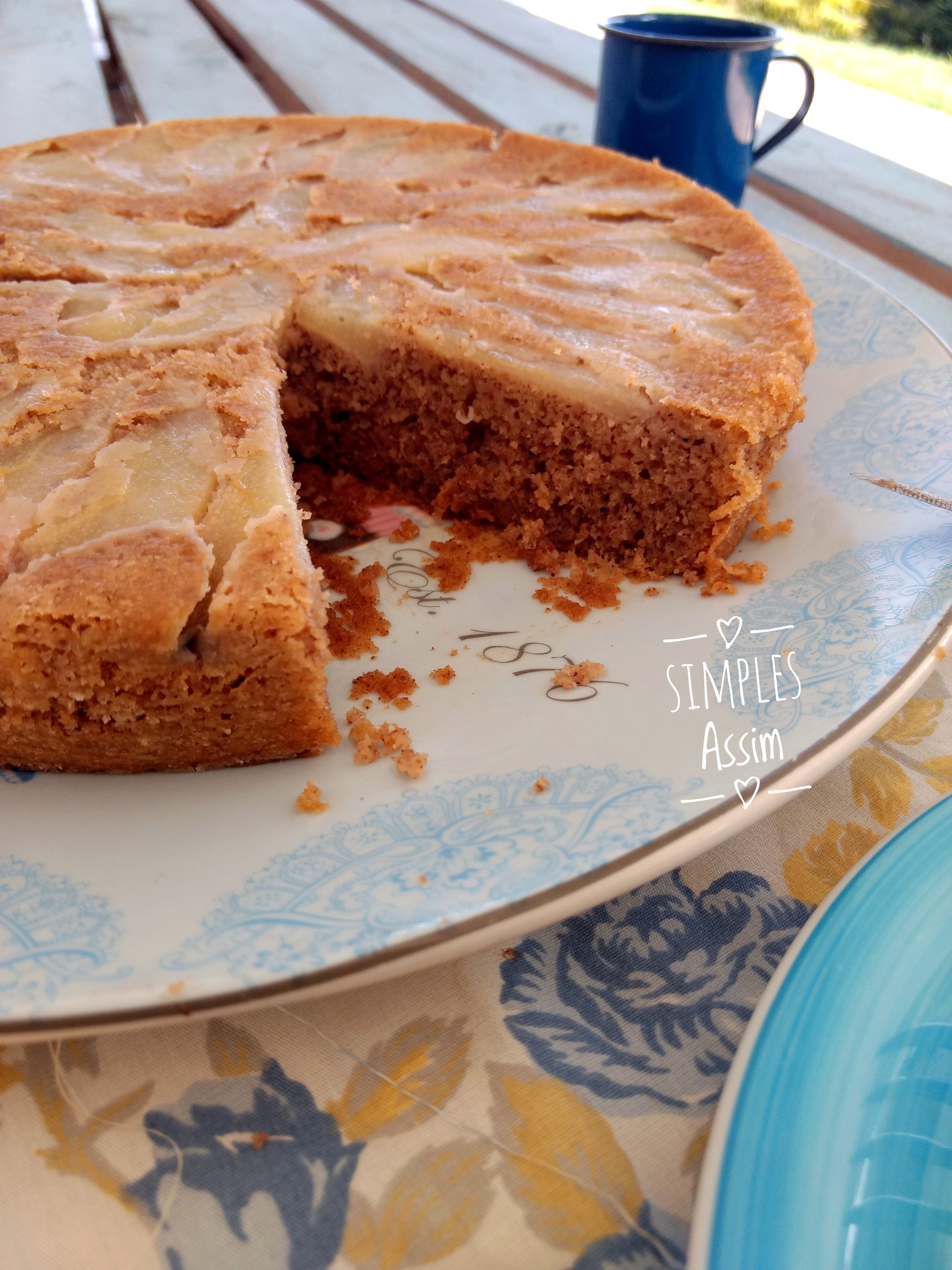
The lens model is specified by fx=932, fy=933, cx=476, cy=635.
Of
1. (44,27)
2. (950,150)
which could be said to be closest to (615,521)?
(950,150)

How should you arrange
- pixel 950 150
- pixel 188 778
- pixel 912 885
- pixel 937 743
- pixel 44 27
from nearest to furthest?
1. pixel 912 885
2. pixel 188 778
3. pixel 937 743
4. pixel 950 150
5. pixel 44 27

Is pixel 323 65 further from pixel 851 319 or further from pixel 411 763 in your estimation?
pixel 411 763

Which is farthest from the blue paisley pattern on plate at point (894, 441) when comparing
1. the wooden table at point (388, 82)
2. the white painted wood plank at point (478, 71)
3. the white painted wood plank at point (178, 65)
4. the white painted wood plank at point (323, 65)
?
the white painted wood plank at point (178, 65)

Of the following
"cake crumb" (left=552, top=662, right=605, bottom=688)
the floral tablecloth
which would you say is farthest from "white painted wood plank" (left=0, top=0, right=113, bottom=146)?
the floral tablecloth

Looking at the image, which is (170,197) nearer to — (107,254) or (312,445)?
(107,254)

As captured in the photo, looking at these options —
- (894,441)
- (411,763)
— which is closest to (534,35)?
(894,441)

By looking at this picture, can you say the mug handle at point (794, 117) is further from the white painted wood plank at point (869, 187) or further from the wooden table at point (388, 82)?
the white painted wood plank at point (869, 187)
